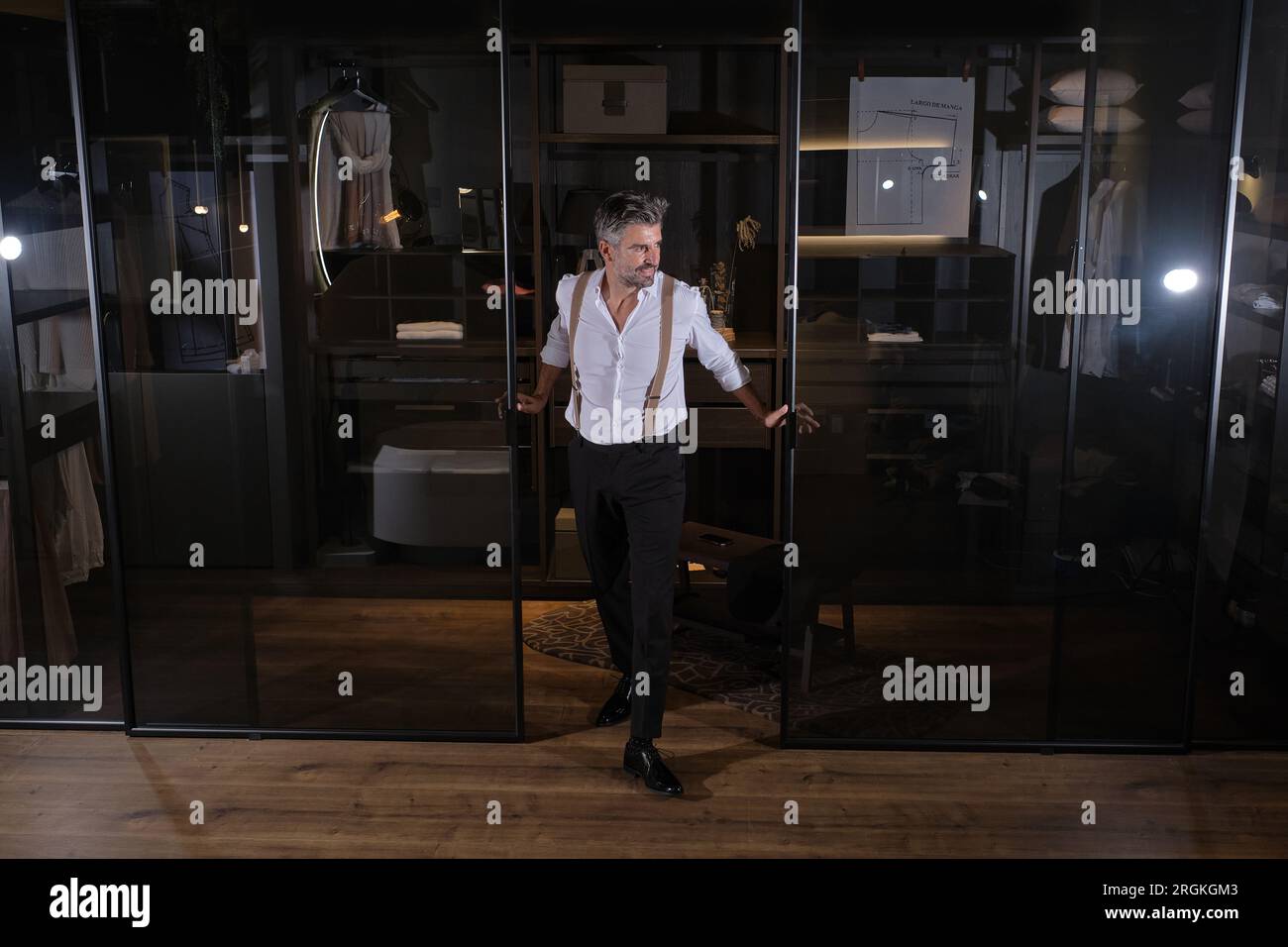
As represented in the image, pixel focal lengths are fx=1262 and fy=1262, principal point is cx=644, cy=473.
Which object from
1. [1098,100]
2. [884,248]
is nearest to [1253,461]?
[1098,100]

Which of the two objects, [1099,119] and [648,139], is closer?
[1099,119]

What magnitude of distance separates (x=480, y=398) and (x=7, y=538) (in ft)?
4.70

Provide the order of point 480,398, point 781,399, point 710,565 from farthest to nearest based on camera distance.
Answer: point 781,399, point 710,565, point 480,398

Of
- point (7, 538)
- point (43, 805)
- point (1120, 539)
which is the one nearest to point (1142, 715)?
point (1120, 539)

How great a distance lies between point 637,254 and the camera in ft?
10.4

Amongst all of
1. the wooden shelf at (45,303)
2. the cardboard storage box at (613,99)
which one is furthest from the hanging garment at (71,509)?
the cardboard storage box at (613,99)

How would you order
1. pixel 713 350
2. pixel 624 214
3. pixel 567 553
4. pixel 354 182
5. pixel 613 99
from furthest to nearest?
pixel 567 553 → pixel 613 99 → pixel 713 350 → pixel 354 182 → pixel 624 214

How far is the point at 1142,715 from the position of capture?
347cm

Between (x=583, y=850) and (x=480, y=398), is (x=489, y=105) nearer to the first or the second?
(x=480, y=398)

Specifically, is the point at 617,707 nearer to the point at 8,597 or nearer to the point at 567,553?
the point at 567,553

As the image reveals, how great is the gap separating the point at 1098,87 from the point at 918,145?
1.53 ft

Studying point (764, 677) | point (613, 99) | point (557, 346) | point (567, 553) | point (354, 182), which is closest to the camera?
point (354, 182)

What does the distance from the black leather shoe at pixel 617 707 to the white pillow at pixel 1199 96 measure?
7.01 ft

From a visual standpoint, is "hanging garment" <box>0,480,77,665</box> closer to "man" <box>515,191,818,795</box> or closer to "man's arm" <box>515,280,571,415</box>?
"man's arm" <box>515,280,571,415</box>
